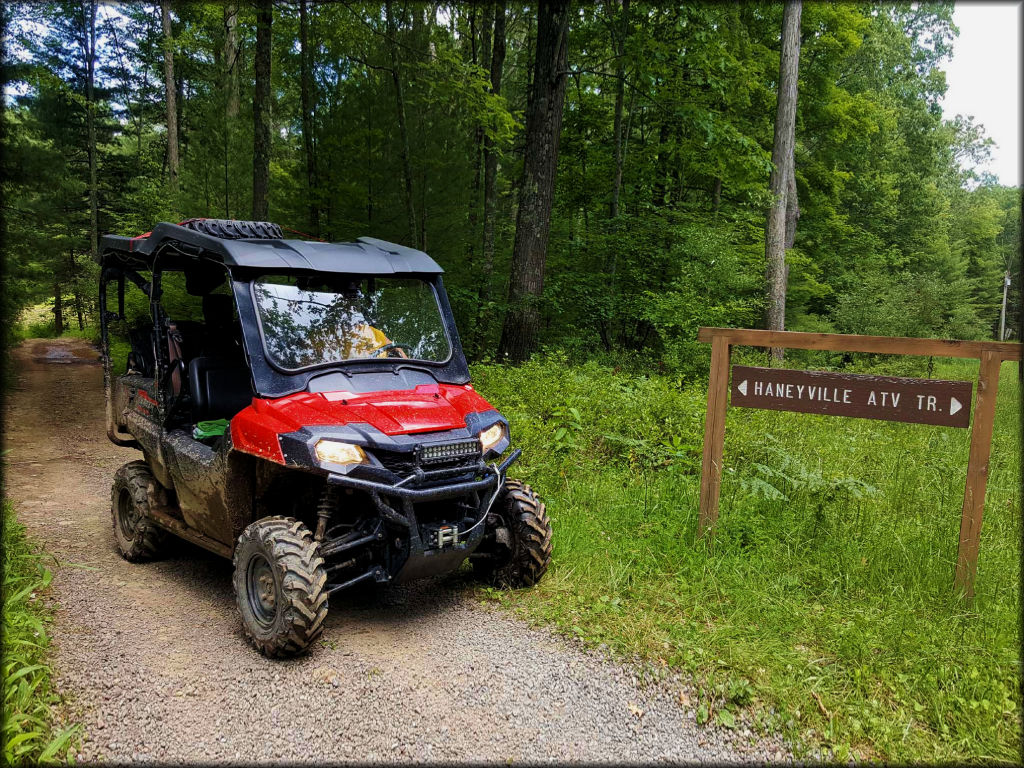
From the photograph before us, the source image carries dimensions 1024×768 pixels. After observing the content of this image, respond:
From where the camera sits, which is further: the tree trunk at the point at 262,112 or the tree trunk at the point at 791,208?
the tree trunk at the point at 791,208

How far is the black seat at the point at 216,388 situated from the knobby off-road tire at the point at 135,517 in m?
0.84

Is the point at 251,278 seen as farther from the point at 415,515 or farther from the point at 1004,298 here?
the point at 1004,298

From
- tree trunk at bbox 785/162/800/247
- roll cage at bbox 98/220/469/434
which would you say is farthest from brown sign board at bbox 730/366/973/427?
tree trunk at bbox 785/162/800/247

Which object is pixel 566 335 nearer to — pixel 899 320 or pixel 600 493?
pixel 600 493

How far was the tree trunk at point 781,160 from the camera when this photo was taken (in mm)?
12547

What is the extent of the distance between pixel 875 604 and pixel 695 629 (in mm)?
1141

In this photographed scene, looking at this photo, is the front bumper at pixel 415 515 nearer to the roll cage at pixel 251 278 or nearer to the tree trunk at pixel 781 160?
the roll cage at pixel 251 278

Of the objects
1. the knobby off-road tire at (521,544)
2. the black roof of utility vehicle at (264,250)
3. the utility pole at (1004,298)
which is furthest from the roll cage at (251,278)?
the utility pole at (1004,298)

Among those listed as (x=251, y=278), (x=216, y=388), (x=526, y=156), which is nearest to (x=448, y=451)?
(x=251, y=278)

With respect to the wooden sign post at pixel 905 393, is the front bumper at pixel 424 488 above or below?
below

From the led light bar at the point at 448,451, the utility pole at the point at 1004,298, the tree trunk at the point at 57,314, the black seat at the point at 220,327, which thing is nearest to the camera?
the led light bar at the point at 448,451

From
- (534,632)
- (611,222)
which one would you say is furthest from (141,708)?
(611,222)

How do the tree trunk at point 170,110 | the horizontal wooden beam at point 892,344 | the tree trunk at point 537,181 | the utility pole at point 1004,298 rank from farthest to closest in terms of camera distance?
the utility pole at point 1004,298
the tree trunk at point 170,110
the tree trunk at point 537,181
the horizontal wooden beam at point 892,344

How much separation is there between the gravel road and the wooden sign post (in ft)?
6.66
